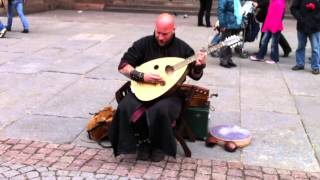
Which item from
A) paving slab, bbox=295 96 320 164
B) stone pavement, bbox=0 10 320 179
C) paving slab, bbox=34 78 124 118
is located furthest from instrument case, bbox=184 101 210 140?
paving slab, bbox=34 78 124 118

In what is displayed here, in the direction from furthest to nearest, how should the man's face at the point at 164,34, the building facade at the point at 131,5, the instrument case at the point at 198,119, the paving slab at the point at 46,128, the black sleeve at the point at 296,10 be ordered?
the building facade at the point at 131,5 < the black sleeve at the point at 296,10 < the paving slab at the point at 46,128 < the instrument case at the point at 198,119 < the man's face at the point at 164,34

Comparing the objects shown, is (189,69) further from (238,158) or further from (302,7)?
(302,7)

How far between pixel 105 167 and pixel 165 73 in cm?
101

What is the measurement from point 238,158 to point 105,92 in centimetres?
266

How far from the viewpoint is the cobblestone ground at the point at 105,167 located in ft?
14.4

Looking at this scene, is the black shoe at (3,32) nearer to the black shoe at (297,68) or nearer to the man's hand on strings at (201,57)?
the black shoe at (297,68)

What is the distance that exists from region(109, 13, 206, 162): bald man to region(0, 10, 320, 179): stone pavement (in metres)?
0.18

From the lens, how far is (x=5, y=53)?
30.7 feet

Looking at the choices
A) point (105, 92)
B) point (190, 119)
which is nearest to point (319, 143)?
point (190, 119)

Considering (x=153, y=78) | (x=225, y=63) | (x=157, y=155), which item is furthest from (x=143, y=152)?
(x=225, y=63)

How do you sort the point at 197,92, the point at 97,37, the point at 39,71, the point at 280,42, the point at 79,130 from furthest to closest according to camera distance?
the point at 97,37 → the point at 280,42 → the point at 39,71 → the point at 79,130 → the point at 197,92

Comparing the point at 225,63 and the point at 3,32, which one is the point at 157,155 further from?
the point at 3,32

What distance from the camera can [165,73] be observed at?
15.2 ft

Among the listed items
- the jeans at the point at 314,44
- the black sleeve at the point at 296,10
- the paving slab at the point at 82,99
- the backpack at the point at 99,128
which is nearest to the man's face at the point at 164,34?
the backpack at the point at 99,128
